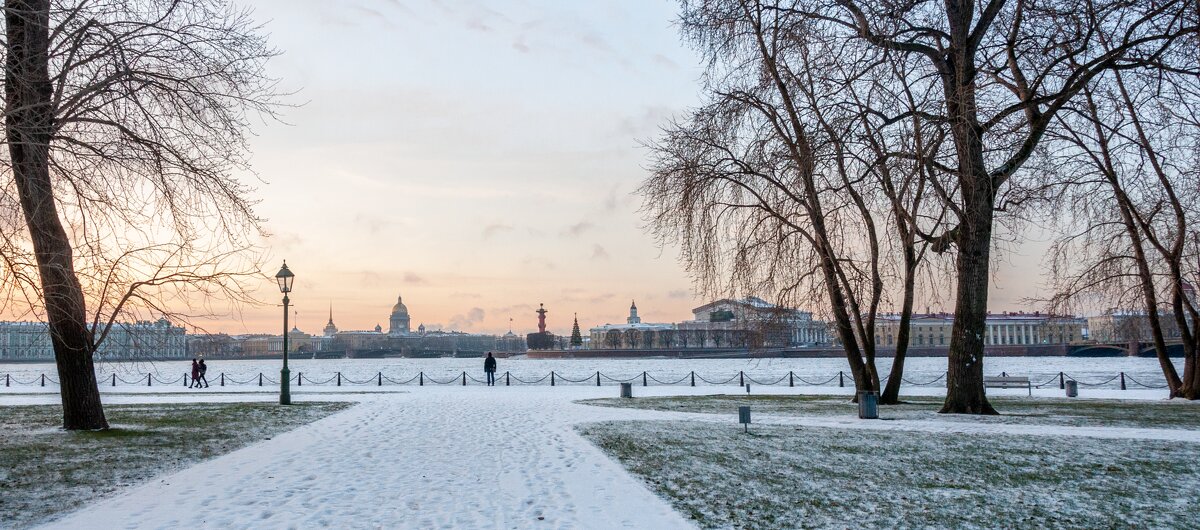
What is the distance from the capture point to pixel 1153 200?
25500mm

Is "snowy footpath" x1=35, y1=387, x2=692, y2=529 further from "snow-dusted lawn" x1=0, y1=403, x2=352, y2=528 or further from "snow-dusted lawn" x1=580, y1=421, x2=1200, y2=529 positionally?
"snow-dusted lawn" x1=580, y1=421, x2=1200, y2=529

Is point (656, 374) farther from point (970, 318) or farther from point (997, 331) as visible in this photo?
point (997, 331)

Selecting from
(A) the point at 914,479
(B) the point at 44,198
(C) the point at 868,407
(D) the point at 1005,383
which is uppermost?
(B) the point at 44,198

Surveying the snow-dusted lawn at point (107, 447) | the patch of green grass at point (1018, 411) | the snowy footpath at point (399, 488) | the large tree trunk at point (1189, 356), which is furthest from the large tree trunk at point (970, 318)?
the snow-dusted lawn at point (107, 447)

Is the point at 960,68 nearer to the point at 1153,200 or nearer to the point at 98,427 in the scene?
the point at 1153,200

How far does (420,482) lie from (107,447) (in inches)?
251

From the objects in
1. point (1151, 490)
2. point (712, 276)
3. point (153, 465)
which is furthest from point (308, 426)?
point (1151, 490)

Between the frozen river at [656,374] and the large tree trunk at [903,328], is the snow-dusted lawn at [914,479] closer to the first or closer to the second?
the large tree trunk at [903,328]

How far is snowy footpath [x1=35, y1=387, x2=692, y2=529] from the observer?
26.9ft

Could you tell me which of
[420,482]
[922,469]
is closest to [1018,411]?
[922,469]

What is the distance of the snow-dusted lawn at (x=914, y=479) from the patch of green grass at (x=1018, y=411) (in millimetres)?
3807

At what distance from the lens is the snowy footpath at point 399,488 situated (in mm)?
8188

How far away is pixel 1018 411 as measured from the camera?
2097 cm

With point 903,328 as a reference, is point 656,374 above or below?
below
